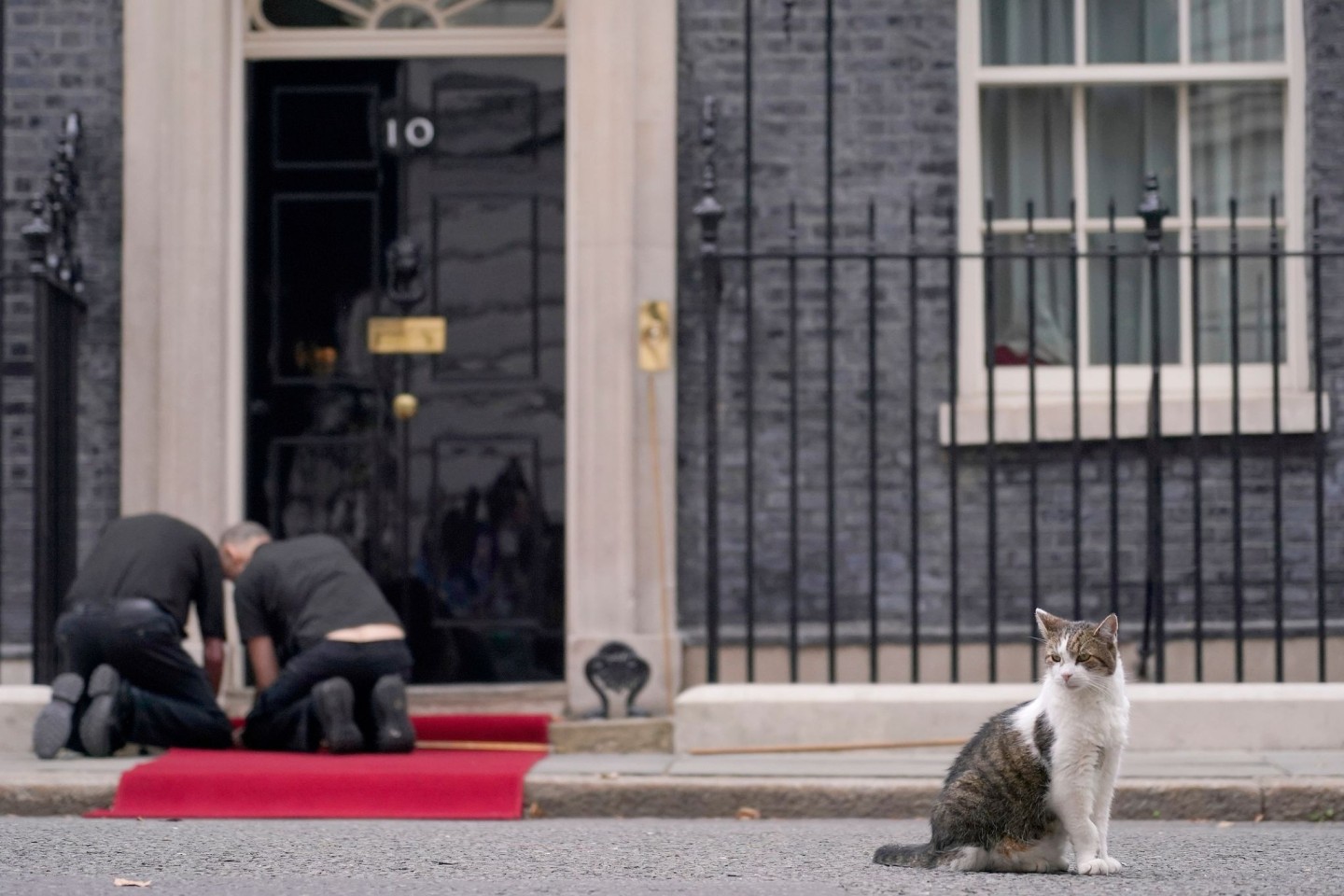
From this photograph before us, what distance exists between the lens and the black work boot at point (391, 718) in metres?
7.76

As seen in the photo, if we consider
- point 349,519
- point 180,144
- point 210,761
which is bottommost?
point 210,761

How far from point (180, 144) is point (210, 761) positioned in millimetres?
2755

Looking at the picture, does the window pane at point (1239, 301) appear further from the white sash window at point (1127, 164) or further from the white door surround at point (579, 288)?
the white door surround at point (579, 288)

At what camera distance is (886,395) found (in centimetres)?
878

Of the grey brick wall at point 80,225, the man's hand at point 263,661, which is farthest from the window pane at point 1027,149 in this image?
the grey brick wall at point 80,225

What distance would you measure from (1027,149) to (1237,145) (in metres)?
0.90

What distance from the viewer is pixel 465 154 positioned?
9.13m

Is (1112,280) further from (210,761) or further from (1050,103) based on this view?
(210,761)

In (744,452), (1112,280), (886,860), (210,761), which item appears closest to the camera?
(886,860)

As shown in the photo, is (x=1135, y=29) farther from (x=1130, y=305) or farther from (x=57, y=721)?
(x=57, y=721)

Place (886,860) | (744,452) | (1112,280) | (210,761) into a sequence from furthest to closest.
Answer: (744,452)
(1112,280)
(210,761)
(886,860)

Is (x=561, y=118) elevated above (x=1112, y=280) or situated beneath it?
elevated above

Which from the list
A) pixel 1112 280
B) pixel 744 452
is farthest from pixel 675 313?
pixel 1112 280

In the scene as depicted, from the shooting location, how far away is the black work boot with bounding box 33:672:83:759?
25.0 feet
